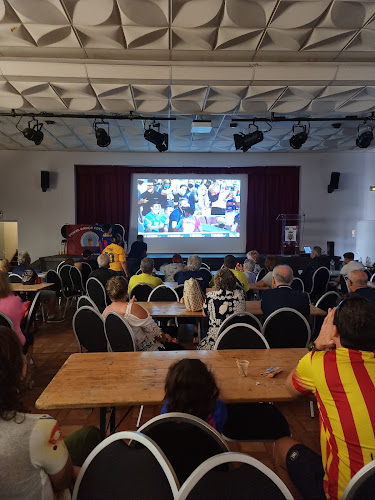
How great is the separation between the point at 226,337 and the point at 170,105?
4.85 meters

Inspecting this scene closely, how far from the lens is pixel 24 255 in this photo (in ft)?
19.0

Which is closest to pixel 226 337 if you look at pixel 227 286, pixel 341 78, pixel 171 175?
pixel 227 286

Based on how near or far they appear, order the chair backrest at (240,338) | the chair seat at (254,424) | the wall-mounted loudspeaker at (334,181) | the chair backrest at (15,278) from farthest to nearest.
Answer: the wall-mounted loudspeaker at (334,181)
the chair backrest at (15,278)
the chair backrest at (240,338)
the chair seat at (254,424)

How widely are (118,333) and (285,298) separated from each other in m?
1.56

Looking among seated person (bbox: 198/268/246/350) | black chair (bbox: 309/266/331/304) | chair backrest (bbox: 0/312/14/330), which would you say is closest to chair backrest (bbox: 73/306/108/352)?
chair backrest (bbox: 0/312/14/330)

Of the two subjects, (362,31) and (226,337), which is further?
(362,31)

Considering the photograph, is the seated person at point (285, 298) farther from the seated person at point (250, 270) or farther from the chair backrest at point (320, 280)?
the chair backrest at point (320, 280)

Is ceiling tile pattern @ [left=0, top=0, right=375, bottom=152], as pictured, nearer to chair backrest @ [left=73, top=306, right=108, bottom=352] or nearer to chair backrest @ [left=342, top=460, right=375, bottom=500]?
chair backrest @ [left=73, top=306, right=108, bottom=352]

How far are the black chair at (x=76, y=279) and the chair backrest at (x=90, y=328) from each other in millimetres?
3422

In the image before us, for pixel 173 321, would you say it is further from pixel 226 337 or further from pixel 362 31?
pixel 362 31

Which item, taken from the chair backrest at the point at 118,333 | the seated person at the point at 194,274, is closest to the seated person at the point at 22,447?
the chair backrest at the point at 118,333

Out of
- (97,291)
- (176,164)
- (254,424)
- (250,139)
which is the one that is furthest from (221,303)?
(176,164)

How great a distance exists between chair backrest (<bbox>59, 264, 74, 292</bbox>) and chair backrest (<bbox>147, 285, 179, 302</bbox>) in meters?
2.77

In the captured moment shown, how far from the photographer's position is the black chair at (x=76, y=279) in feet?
21.0
